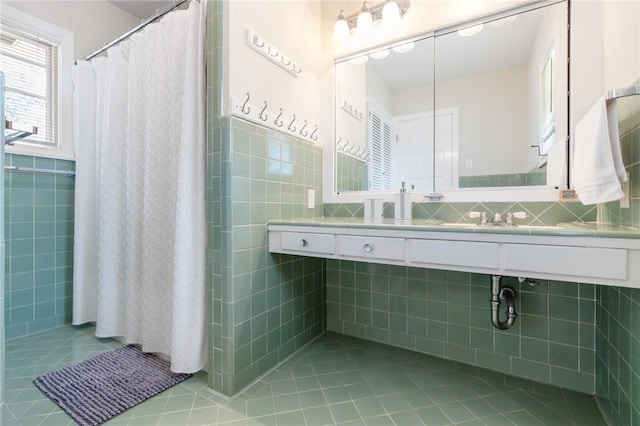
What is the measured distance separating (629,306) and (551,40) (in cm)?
137

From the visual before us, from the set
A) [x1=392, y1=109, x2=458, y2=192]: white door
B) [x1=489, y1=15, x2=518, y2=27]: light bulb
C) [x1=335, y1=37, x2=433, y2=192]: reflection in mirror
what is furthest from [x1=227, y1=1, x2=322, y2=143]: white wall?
[x1=489, y1=15, x2=518, y2=27]: light bulb

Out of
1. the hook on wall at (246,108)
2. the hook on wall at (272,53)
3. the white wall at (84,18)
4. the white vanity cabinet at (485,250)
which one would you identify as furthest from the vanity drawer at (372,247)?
the white wall at (84,18)

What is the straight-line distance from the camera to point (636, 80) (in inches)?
41.7

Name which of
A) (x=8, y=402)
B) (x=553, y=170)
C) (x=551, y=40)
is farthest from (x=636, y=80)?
(x=8, y=402)

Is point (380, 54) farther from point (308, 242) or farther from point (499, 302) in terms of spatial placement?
point (499, 302)

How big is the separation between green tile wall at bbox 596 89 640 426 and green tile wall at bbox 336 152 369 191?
1.28 meters

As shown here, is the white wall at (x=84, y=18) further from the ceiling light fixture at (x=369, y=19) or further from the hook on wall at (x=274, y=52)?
the ceiling light fixture at (x=369, y=19)

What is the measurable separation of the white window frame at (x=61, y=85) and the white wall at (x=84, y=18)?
5 cm

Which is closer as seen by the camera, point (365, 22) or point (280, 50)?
point (280, 50)

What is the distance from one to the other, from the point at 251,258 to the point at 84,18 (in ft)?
7.85

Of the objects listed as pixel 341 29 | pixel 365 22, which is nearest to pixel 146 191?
pixel 341 29

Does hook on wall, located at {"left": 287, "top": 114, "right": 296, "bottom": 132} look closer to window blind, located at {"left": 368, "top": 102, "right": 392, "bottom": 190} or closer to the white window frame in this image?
window blind, located at {"left": 368, "top": 102, "right": 392, "bottom": 190}

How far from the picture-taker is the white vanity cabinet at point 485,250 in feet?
3.23

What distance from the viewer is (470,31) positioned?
1.81 metres
